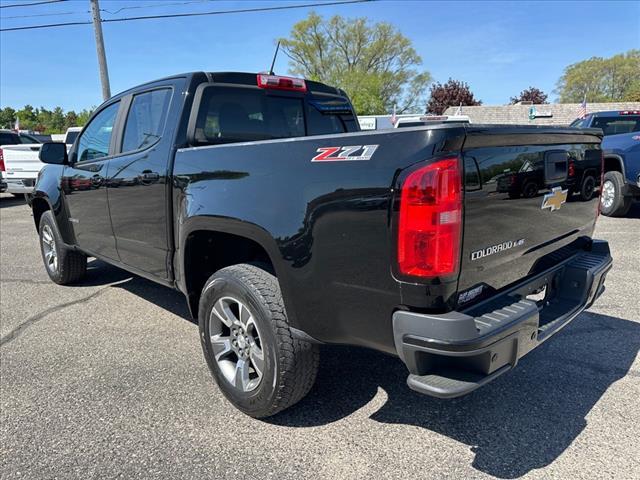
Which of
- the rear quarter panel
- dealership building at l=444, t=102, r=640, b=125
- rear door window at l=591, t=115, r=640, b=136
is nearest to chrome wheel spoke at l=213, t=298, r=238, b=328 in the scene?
the rear quarter panel

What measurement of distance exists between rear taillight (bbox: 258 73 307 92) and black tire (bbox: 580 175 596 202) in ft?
7.02

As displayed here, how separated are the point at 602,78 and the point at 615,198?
186ft

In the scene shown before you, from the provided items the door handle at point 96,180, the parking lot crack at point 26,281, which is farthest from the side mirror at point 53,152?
the parking lot crack at point 26,281

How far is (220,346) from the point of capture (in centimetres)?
284

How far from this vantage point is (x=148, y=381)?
3.16 m

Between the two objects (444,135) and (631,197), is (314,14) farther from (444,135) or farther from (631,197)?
(444,135)

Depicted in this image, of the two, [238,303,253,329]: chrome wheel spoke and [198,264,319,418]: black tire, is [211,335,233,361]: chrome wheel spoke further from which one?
[238,303,253,329]: chrome wheel spoke

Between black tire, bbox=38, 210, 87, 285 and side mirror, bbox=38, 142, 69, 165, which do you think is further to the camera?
black tire, bbox=38, 210, 87, 285

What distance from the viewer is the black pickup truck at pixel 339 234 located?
1.89m

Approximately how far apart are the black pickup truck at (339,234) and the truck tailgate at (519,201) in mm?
10

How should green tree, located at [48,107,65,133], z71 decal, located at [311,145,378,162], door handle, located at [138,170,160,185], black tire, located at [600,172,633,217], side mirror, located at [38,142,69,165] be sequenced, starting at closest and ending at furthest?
z71 decal, located at [311,145,378,162] → door handle, located at [138,170,160,185] → side mirror, located at [38,142,69,165] → black tire, located at [600,172,633,217] → green tree, located at [48,107,65,133]

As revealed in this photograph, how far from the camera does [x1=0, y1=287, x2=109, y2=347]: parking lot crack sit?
13.0 feet

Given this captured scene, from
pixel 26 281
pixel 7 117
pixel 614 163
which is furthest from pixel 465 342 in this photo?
pixel 7 117

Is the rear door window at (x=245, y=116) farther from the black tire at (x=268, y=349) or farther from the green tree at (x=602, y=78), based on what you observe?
the green tree at (x=602, y=78)
